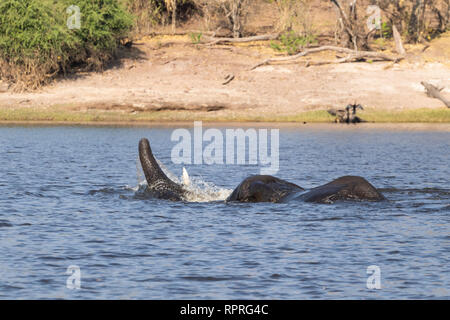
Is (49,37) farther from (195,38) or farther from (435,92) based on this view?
(435,92)

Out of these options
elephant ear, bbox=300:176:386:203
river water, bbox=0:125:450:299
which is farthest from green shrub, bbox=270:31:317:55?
elephant ear, bbox=300:176:386:203

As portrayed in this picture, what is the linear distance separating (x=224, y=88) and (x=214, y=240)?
93.2 ft

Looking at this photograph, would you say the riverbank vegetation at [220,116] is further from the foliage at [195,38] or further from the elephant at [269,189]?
the elephant at [269,189]

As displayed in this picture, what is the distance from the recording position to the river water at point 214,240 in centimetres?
985

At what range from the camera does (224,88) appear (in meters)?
40.4

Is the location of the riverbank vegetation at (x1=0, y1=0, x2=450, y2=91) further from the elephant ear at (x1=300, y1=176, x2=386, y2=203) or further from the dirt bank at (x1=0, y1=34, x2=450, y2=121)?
the elephant ear at (x1=300, y1=176, x2=386, y2=203)

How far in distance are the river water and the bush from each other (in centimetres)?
1889

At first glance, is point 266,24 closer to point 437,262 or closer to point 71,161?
point 71,161

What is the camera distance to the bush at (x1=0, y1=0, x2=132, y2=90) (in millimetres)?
40125

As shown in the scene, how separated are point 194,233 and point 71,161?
486 inches

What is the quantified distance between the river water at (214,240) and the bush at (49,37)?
18.9 m

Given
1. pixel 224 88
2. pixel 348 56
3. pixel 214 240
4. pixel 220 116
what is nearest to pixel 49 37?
pixel 224 88

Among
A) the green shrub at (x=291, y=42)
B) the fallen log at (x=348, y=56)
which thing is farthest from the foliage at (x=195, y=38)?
the fallen log at (x=348, y=56)
